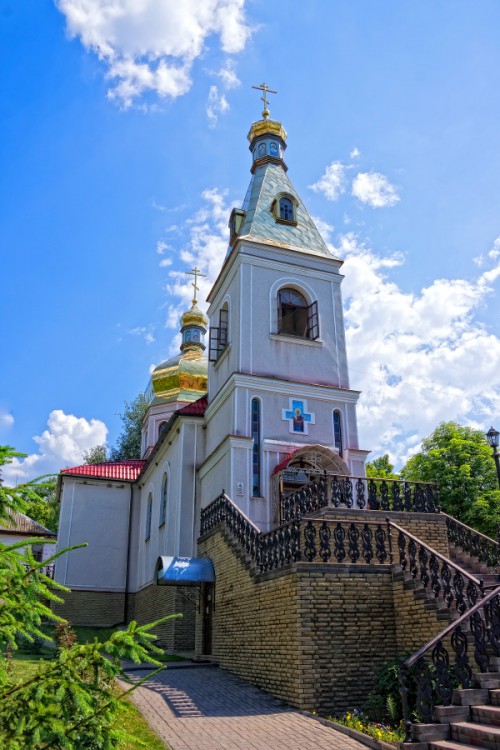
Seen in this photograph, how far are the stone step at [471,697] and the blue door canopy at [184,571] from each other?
25.4 feet

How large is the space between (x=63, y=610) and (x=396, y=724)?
20545 millimetres

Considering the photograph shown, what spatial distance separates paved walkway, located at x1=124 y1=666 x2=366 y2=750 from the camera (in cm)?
799

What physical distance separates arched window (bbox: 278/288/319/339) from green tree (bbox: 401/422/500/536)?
11825 millimetres

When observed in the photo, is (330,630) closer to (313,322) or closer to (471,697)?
(471,697)

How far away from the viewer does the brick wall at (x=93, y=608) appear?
26.0m

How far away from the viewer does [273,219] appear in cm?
2169

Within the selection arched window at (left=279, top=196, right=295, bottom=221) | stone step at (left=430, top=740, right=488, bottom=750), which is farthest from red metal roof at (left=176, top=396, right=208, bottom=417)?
stone step at (left=430, top=740, right=488, bottom=750)

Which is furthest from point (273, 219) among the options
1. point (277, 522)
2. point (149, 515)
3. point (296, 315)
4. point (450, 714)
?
point (450, 714)

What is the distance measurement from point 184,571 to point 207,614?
1227 mm

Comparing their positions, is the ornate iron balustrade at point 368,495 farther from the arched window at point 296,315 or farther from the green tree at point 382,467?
the green tree at point 382,467

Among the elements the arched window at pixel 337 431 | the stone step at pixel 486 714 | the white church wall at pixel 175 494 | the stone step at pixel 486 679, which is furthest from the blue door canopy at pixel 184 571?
the stone step at pixel 486 714

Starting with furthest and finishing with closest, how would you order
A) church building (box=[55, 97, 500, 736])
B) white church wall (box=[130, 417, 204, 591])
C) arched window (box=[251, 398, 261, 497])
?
white church wall (box=[130, 417, 204, 591]) < arched window (box=[251, 398, 261, 497]) < church building (box=[55, 97, 500, 736])

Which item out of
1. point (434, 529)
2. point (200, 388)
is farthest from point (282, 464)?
point (200, 388)

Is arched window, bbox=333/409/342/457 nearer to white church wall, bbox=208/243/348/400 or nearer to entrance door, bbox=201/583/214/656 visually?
white church wall, bbox=208/243/348/400
